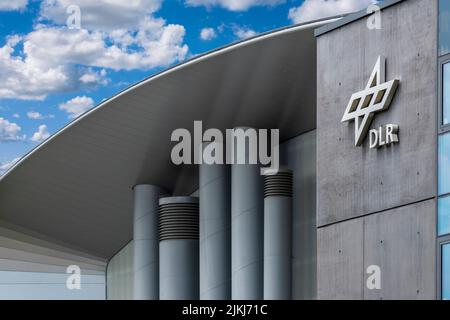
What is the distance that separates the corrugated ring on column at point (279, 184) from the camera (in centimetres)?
3641

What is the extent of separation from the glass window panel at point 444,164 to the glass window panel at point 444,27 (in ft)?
5.48

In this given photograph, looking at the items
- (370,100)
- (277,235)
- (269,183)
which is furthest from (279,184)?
(370,100)

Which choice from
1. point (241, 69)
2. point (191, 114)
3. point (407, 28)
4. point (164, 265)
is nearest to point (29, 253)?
point (164, 265)

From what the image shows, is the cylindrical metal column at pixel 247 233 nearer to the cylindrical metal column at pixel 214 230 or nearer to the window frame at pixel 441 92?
the cylindrical metal column at pixel 214 230

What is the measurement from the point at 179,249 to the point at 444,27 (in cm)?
1725

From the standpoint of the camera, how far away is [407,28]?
2456 centimetres

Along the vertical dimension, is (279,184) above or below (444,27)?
below

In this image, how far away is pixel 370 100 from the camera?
2548cm

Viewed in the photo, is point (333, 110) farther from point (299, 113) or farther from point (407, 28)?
point (299, 113)

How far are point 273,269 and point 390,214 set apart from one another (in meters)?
12.0

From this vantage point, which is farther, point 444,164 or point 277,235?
point 277,235
